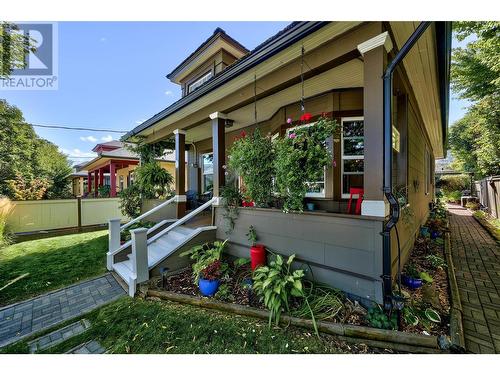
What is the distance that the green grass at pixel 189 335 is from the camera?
81.4 inches

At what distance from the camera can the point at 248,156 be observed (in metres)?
3.36

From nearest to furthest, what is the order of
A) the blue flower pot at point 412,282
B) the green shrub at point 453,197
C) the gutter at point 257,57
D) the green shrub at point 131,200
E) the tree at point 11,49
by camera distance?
the gutter at point 257,57 < the blue flower pot at point 412,282 < the tree at point 11,49 < the green shrub at point 131,200 < the green shrub at point 453,197

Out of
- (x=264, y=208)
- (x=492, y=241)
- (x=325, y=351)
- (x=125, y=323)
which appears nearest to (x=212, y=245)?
(x=264, y=208)

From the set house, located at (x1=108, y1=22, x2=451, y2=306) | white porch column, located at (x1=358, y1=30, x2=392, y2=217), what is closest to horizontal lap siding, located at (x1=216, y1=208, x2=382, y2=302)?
house, located at (x1=108, y1=22, x2=451, y2=306)

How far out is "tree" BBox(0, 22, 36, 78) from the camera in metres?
5.00

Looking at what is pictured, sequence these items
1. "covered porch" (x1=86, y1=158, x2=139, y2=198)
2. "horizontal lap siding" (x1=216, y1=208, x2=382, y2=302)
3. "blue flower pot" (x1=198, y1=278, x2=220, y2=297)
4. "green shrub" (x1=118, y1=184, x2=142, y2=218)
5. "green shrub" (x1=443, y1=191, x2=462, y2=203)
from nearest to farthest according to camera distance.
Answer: "horizontal lap siding" (x1=216, y1=208, x2=382, y2=302), "blue flower pot" (x1=198, y1=278, x2=220, y2=297), "green shrub" (x1=118, y1=184, x2=142, y2=218), "covered porch" (x1=86, y1=158, x2=139, y2=198), "green shrub" (x1=443, y1=191, x2=462, y2=203)

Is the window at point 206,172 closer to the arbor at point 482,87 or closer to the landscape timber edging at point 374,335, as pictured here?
the landscape timber edging at point 374,335

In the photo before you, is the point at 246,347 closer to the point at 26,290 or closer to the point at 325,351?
the point at 325,351

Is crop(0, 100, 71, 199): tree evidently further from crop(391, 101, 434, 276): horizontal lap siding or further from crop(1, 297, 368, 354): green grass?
crop(391, 101, 434, 276): horizontal lap siding

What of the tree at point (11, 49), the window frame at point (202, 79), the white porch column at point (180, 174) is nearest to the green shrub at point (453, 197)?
the window frame at point (202, 79)

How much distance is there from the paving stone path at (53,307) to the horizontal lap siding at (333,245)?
2.71 metres

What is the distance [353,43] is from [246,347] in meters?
3.64

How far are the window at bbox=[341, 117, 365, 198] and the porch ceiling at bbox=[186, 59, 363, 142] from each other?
684 millimetres

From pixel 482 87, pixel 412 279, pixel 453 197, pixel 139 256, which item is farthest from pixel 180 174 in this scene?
pixel 453 197
